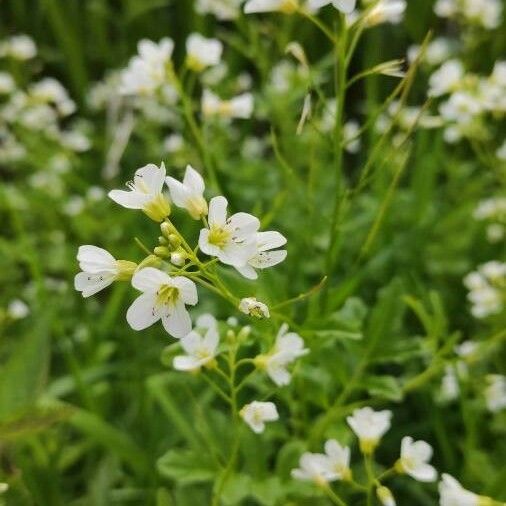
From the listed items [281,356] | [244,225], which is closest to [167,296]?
[244,225]

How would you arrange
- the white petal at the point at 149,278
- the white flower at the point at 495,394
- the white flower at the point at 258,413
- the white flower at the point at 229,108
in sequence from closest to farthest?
the white petal at the point at 149,278
the white flower at the point at 258,413
the white flower at the point at 495,394
the white flower at the point at 229,108

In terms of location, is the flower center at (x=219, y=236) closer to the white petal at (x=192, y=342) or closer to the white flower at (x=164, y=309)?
the white flower at (x=164, y=309)

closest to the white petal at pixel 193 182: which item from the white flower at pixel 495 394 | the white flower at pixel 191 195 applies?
the white flower at pixel 191 195

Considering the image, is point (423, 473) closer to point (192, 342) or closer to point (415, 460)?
point (415, 460)

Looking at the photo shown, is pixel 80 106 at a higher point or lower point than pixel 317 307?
lower

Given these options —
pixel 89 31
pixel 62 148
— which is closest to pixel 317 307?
pixel 62 148

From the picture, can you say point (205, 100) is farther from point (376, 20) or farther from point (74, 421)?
point (74, 421)
